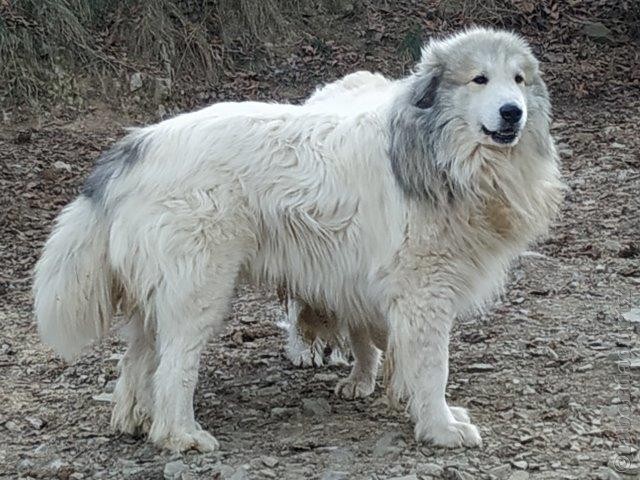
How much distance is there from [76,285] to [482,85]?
196 centimetres

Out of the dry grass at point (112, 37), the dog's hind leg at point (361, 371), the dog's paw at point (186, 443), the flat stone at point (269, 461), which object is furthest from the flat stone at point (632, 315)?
the dry grass at point (112, 37)

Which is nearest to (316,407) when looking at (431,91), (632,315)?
(431,91)

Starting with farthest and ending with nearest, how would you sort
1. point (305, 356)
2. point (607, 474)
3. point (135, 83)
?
point (135, 83)
point (305, 356)
point (607, 474)

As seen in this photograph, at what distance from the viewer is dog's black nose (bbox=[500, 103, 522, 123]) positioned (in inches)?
175

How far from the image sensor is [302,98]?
10750 millimetres

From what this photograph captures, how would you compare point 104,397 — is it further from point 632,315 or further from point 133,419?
point 632,315

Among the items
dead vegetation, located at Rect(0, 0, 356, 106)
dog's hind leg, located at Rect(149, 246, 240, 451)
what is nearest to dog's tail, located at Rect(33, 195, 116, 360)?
dog's hind leg, located at Rect(149, 246, 240, 451)

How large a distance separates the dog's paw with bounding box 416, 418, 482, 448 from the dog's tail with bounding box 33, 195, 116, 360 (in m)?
1.50

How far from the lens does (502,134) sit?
451cm

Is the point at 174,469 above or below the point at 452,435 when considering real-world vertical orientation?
below

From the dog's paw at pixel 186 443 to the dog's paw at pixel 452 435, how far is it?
2.96 ft

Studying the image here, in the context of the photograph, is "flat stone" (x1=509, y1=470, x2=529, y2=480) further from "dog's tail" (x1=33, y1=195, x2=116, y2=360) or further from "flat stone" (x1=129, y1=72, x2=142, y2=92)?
"flat stone" (x1=129, y1=72, x2=142, y2=92)

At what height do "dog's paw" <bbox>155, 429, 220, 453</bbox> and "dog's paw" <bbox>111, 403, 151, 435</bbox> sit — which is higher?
"dog's paw" <bbox>155, 429, 220, 453</bbox>

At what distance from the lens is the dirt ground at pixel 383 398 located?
171 inches
